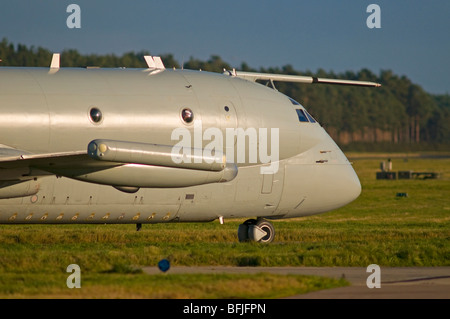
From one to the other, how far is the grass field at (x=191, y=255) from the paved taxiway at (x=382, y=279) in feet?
2.02

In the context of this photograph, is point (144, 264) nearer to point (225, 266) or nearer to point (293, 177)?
point (225, 266)

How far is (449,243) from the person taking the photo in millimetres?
27031

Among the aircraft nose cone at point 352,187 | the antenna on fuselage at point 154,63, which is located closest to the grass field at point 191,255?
the aircraft nose cone at point 352,187

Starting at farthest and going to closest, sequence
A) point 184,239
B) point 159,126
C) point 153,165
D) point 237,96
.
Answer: point 184,239, point 237,96, point 159,126, point 153,165

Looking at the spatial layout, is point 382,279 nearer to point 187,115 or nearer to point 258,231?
point 187,115

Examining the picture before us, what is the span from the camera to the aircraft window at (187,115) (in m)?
24.9

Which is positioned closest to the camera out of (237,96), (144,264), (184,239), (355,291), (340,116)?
(355,291)

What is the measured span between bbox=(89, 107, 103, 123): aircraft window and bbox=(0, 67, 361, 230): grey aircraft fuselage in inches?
2.2

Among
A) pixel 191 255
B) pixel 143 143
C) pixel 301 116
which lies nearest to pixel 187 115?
pixel 143 143

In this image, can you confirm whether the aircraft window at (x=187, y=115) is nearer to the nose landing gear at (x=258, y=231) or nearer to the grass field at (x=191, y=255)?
the grass field at (x=191, y=255)

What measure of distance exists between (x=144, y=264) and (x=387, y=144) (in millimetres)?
135589

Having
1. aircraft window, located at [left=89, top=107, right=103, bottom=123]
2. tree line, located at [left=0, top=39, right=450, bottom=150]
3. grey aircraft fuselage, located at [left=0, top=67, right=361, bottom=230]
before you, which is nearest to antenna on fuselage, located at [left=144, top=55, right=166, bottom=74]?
grey aircraft fuselage, located at [left=0, top=67, right=361, bottom=230]

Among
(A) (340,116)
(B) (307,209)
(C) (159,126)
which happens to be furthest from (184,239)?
(A) (340,116)

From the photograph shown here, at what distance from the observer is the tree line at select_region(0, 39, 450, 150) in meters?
128
